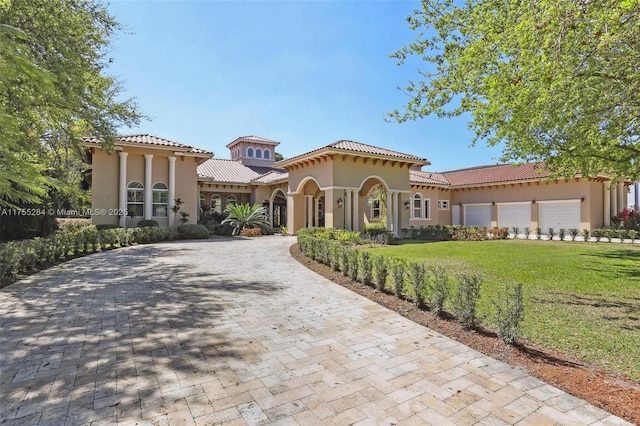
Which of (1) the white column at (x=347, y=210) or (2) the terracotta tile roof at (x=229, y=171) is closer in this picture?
(1) the white column at (x=347, y=210)

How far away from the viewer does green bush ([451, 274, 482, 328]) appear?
16.5 ft

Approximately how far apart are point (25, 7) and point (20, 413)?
33.6ft

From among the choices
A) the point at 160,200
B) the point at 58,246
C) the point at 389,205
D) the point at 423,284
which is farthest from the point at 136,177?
the point at 423,284

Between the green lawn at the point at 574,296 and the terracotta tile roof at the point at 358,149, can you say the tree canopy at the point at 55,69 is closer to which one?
the green lawn at the point at 574,296

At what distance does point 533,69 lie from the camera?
17.8 feet

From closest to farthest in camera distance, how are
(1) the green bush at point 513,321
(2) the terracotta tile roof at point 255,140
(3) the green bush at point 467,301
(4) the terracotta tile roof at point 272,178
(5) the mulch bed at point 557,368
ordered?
(5) the mulch bed at point 557,368 < (1) the green bush at point 513,321 < (3) the green bush at point 467,301 < (4) the terracotta tile roof at point 272,178 < (2) the terracotta tile roof at point 255,140

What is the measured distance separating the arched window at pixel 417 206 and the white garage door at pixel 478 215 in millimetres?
4613

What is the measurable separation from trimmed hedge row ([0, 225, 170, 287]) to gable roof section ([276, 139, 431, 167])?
28.5 ft

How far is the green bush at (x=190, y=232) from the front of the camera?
754 inches

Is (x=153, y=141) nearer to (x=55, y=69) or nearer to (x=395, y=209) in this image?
(x=55, y=69)

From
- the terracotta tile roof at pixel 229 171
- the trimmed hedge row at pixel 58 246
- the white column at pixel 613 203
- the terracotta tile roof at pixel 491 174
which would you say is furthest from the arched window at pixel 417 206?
the trimmed hedge row at pixel 58 246

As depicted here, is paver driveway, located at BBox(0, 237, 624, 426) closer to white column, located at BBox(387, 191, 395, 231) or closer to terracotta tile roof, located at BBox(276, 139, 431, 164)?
terracotta tile roof, located at BBox(276, 139, 431, 164)

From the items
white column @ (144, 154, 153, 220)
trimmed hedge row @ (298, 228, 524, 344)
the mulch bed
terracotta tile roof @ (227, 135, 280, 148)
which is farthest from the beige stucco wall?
the mulch bed

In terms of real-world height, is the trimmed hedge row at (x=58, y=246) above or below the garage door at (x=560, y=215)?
below
